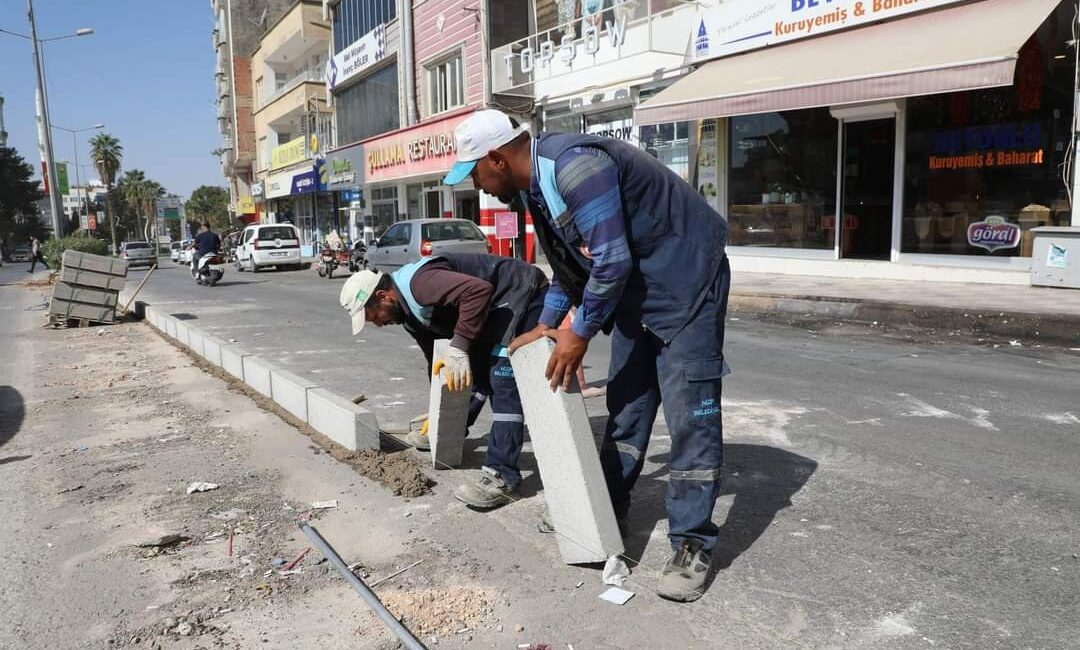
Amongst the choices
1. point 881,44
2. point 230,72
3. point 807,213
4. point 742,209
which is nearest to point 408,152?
point 742,209

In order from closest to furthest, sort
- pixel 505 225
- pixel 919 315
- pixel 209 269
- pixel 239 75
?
pixel 919 315, pixel 505 225, pixel 209 269, pixel 239 75

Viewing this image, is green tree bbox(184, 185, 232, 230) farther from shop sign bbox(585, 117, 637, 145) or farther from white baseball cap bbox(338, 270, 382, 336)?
white baseball cap bbox(338, 270, 382, 336)

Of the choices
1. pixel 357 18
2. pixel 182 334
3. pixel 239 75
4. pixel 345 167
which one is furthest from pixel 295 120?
pixel 182 334

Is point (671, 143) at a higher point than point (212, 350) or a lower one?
higher

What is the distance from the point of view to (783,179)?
14.7 metres

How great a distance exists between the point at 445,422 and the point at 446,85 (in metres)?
21.9

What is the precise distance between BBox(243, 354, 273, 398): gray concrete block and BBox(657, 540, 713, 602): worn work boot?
416cm

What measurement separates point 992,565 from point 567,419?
1.70 metres

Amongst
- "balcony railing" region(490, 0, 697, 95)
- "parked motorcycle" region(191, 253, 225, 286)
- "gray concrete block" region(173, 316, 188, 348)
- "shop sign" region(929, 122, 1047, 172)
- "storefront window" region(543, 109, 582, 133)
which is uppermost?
"balcony railing" region(490, 0, 697, 95)

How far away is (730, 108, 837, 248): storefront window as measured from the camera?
13.9 metres

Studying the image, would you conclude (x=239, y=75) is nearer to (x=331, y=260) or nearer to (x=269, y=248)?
(x=269, y=248)

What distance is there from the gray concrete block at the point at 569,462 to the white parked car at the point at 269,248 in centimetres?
2532

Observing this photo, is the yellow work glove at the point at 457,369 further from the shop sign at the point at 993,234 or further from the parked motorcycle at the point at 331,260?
the parked motorcycle at the point at 331,260

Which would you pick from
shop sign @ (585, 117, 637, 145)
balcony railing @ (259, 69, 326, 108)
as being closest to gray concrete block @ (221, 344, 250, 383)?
shop sign @ (585, 117, 637, 145)
